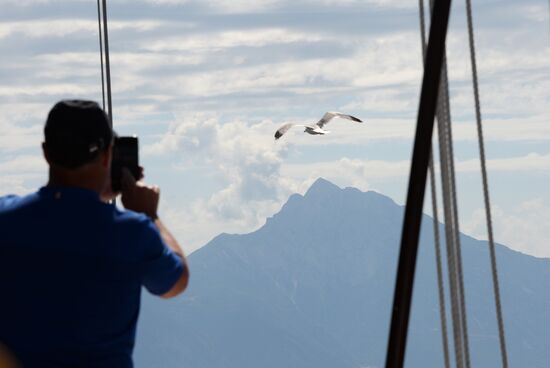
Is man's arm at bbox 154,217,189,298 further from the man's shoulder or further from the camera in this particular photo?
the man's shoulder

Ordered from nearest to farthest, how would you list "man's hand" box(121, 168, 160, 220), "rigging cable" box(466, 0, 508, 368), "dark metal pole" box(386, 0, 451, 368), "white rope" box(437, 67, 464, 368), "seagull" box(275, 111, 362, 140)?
"dark metal pole" box(386, 0, 451, 368), "man's hand" box(121, 168, 160, 220), "white rope" box(437, 67, 464, 368), "rigging cable" box(466, 0, 508, 368), "seagull" box(275, 111, 362, 140)

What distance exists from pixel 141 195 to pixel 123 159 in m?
0.10

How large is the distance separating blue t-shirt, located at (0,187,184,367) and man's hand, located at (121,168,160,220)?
0.17 metres

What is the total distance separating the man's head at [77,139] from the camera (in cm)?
257

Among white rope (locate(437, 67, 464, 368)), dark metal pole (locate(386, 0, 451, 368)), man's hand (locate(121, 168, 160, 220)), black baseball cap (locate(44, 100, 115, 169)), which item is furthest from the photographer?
white rope (locate(437, 67, 464, 368))

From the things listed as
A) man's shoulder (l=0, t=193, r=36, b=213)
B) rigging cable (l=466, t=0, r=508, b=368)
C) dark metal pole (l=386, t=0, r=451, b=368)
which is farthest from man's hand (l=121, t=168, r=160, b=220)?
rigging cable (l=466, t=0, r=508, b=368)

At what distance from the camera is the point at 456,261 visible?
486cm

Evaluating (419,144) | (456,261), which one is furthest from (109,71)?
(419,144)

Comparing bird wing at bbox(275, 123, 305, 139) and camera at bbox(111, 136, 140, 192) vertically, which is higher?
bird wing at bbox(275, 123, 305, 139)

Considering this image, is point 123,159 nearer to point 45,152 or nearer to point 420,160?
point 45,152

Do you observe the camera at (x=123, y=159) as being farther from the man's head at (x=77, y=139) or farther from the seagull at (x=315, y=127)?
the seagull at (x=315, y=127)

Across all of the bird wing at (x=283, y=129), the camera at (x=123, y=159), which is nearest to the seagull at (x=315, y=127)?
the bird wing at (x=283, y=129)

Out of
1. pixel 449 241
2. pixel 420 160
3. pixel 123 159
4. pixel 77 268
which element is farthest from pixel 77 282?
pixel 449 241

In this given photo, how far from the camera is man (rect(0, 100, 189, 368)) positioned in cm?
257
